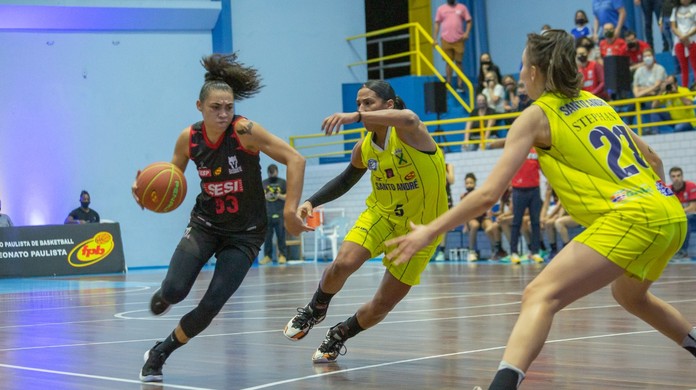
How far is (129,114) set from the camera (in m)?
23.4

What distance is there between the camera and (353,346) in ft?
22.7

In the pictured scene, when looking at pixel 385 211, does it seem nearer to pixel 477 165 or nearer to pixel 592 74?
pixel 592 74

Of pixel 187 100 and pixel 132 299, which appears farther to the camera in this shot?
pixel 187 100

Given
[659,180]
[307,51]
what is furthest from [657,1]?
[659,180]

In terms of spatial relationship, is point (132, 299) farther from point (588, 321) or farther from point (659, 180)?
point (659, 180)

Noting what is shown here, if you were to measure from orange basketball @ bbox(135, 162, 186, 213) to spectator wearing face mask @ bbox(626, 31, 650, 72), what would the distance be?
42.4 feet

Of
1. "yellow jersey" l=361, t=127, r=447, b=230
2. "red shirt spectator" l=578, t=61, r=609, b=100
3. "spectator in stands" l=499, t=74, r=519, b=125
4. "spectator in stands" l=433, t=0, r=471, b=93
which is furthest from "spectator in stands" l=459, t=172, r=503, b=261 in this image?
"yellow jersey" l=361, t=127, r=447, b=230

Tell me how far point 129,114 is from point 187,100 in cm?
140

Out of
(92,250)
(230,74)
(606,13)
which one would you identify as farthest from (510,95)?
(230,74)

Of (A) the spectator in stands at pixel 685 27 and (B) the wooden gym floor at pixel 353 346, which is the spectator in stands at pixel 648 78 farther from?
(B) the wooden gym floor at pixel 353 346

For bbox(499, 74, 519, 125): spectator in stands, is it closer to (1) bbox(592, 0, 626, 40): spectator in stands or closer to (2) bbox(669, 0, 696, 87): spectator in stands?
(1) bbox(592, 0, 626, 40): spectator in stands

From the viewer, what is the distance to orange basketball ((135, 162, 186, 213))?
597cm

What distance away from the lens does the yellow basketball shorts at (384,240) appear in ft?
Result: 19.9

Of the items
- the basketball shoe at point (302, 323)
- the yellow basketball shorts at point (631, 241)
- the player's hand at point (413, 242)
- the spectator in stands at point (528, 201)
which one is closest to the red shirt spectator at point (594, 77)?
the spectator in stands at point (528, 201)
